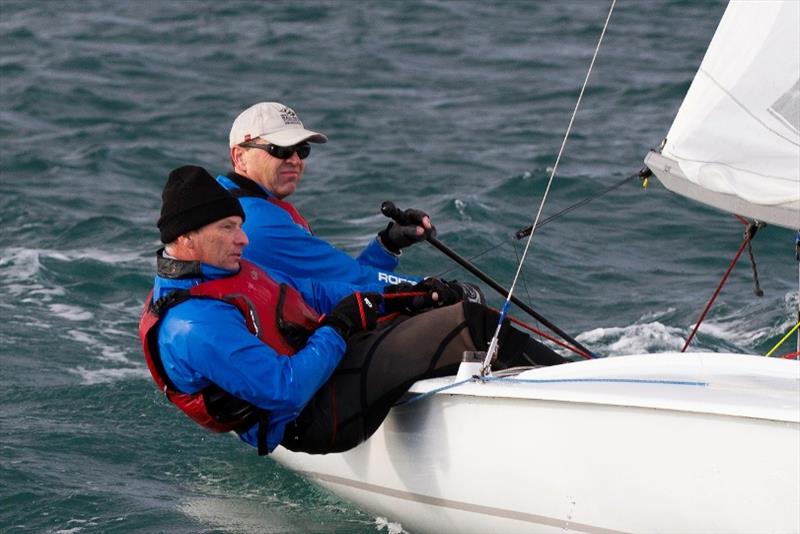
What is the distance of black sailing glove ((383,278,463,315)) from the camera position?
4008 millimetres

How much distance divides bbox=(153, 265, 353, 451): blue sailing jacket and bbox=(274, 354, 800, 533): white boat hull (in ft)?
1.04

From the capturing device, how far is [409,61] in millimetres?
11461

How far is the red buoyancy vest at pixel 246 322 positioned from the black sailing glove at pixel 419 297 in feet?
1.17

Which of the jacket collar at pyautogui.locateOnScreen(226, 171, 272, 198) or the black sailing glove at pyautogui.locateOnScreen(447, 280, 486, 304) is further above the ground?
the jacket collar at pyautogui.locateOnScreen(226, 171, 272, 198)

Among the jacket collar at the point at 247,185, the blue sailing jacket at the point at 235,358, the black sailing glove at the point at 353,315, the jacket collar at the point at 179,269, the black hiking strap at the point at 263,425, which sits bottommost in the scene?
the black hiking strap at the point at 263,425

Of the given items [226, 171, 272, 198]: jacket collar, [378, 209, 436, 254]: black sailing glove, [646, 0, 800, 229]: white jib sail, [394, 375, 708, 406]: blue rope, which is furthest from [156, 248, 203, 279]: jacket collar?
[646, 0, 800, 229]: white jib sail

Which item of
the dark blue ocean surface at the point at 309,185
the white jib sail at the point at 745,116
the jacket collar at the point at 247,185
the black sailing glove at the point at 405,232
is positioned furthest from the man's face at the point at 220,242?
the white jib sail at the point at 745,116

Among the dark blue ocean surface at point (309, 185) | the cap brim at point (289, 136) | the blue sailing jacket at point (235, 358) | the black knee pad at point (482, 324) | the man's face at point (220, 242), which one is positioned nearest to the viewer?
the blue sailing jacket at point (235, 358)

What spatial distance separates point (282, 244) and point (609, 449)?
1.17 m

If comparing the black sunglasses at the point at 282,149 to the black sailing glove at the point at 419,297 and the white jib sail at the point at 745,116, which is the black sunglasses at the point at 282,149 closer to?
the black sailing glove at the point at 419,297

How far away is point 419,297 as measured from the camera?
4.01m

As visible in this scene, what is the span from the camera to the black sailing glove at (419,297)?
401 cm

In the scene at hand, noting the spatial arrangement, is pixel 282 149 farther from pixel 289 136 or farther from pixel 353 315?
pixel 353 315

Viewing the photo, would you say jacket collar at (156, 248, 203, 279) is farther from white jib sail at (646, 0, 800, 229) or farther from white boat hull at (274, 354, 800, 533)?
white jib sail at (646, 0, 800, 229)
